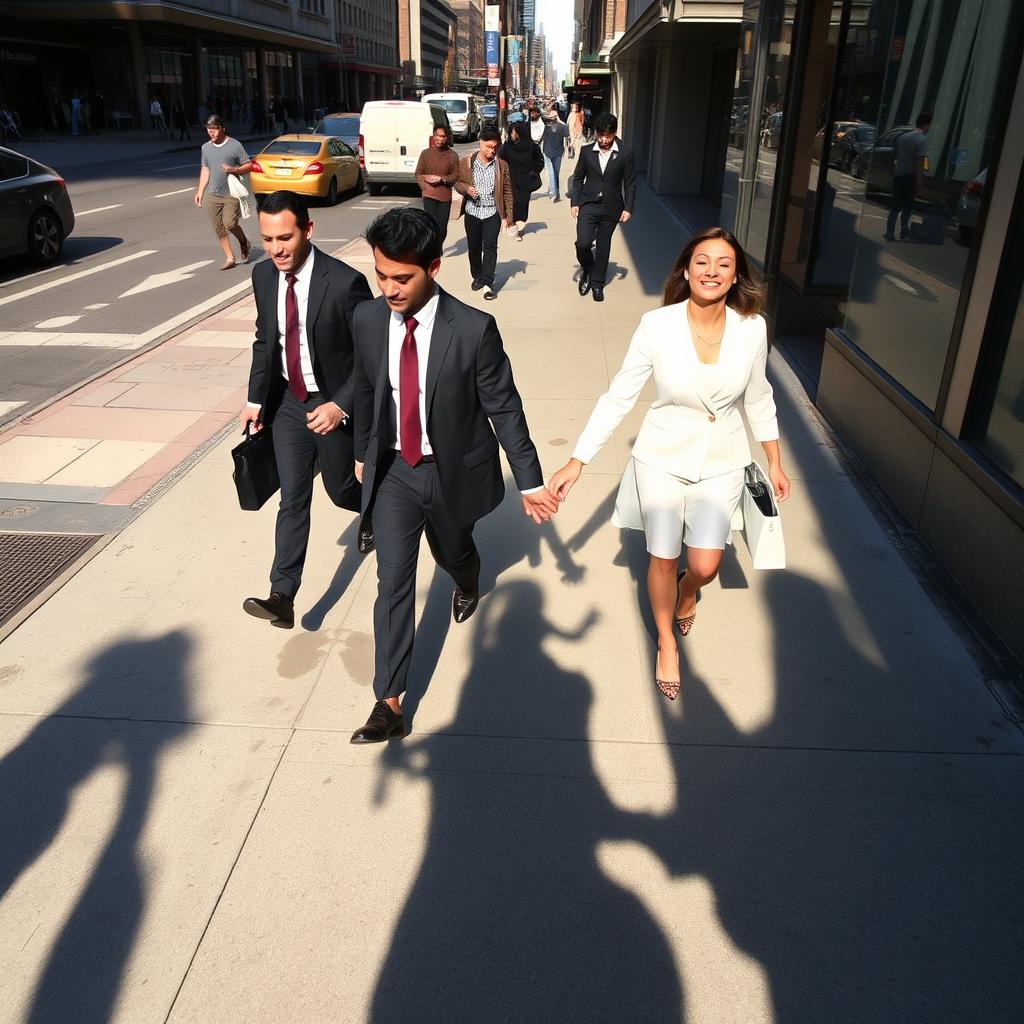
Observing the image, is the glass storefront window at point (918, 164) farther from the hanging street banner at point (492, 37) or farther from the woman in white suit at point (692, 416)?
the hanging street banner at point (492, 37)

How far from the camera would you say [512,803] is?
3.17 m

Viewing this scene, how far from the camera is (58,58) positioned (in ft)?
149

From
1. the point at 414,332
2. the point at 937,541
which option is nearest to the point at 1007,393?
the point at 937,541

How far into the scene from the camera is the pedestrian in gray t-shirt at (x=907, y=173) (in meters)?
5.70

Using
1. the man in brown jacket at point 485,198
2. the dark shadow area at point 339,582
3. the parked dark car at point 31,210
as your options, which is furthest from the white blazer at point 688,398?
the parked dark car at point 31,210

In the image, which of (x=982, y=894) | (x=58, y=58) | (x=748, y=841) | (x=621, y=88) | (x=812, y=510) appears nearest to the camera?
(x=982, y=894)

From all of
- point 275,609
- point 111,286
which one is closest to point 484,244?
point 111,286

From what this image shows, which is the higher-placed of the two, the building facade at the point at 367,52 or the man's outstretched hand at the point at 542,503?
the building facade at the point at 367,52

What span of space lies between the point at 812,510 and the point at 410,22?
14067cm

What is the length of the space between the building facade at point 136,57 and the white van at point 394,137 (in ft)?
91.6

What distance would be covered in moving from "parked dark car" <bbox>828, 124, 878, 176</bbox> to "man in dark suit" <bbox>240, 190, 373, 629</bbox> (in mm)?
5088

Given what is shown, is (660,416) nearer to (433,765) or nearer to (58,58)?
(433,765)

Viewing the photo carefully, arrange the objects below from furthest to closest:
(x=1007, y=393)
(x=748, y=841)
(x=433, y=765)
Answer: (x=1007, y=393)
(x=433, y=765)
(x=748, y=841)

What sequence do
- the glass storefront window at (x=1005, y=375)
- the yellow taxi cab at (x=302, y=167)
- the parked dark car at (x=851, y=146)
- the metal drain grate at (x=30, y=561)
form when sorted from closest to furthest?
the glass storefront window at (x=1005, y=375)
the metal drain grate at (x=30, y=561)
the parked dark car at (x=851, y=146)
the yellow taxi cab at (x=302, y=167)
